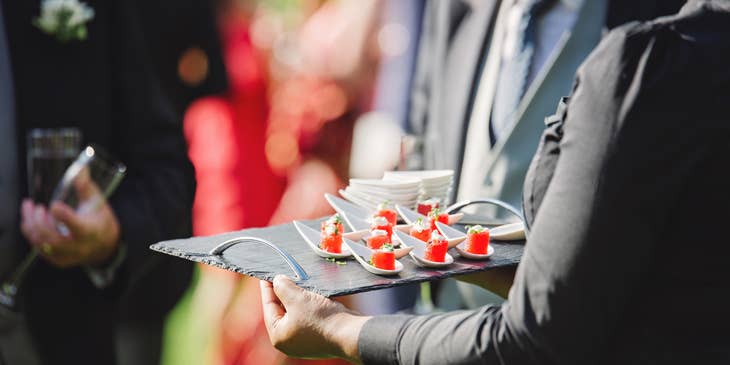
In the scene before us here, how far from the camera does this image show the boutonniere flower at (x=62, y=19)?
1.99 m

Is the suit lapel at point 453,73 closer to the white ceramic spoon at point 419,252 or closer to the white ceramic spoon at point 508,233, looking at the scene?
the white ceramic spoon at point 508,233

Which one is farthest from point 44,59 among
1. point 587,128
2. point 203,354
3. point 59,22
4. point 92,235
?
point 203,354

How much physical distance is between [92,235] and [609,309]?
54.2 inches

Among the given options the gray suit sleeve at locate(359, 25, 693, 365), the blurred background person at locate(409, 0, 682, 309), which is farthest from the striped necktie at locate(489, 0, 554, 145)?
the gray suit sleeve at locate(359, 25, 693, 365)

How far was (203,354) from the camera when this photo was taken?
3.61m

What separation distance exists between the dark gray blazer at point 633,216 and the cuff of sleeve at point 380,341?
0.09m

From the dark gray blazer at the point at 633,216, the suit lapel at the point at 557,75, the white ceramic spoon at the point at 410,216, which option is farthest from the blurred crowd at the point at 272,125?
the dark gray blazer at the point at 633,216

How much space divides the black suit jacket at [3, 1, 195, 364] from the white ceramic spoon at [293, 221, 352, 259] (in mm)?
944

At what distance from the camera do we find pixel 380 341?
118 centimetres

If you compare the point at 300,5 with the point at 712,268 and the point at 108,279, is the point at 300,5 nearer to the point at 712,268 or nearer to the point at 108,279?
the point at 108,279

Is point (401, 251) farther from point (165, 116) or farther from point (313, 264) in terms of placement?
point (165, 116)

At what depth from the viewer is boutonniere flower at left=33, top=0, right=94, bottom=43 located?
1993 millimetres

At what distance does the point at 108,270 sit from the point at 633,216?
1508mm

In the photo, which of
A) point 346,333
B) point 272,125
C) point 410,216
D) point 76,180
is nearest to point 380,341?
point 346,333
